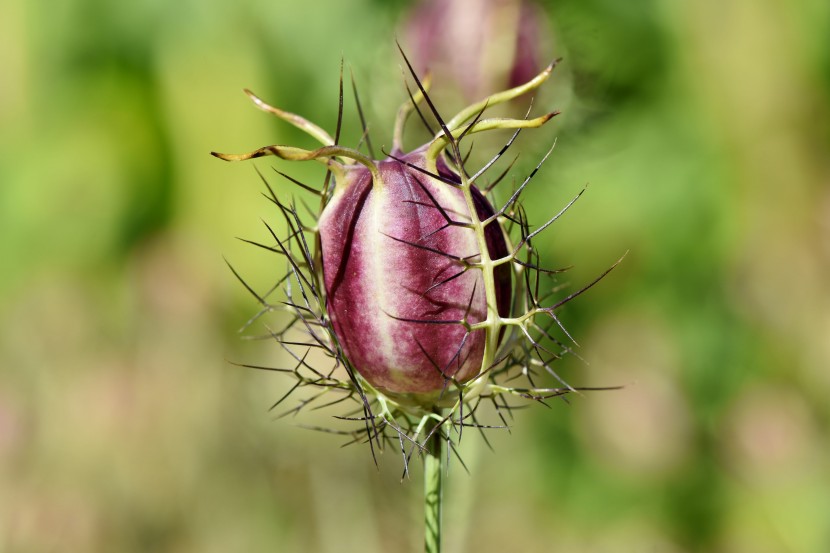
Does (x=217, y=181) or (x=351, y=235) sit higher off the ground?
(x=217, y=181)

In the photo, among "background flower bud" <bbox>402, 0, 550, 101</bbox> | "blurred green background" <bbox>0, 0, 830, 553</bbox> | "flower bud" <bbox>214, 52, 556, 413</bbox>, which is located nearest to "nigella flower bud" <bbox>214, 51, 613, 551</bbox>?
"flower bud" <bbox>214, 52, 556, 413</bbox>

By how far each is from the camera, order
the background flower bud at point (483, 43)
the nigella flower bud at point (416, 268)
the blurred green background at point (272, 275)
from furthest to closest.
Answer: the blurred green background at point (272, 275)
the background flower bud at point (483, 43)
the nigella flower bud at point (416, 268)

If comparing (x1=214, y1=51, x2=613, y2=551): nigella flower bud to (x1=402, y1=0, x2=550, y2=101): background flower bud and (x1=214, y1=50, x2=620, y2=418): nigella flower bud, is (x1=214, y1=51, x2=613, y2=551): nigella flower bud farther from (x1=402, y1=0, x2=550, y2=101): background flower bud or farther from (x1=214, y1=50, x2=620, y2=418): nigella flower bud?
(x1=402, y1=0, x2=550, y2=101): background flower bud

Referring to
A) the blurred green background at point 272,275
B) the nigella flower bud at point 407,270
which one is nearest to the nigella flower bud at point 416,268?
the nigella flower bud at point 407,270

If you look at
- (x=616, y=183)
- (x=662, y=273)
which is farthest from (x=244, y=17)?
(x=662, y=273)

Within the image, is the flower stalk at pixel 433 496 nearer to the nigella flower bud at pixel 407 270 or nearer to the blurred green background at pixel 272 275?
the nigella flower bud at pixel 407 270

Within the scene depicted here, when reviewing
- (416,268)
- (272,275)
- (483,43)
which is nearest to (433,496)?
(416,268)

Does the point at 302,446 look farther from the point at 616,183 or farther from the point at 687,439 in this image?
the point at 616,183
